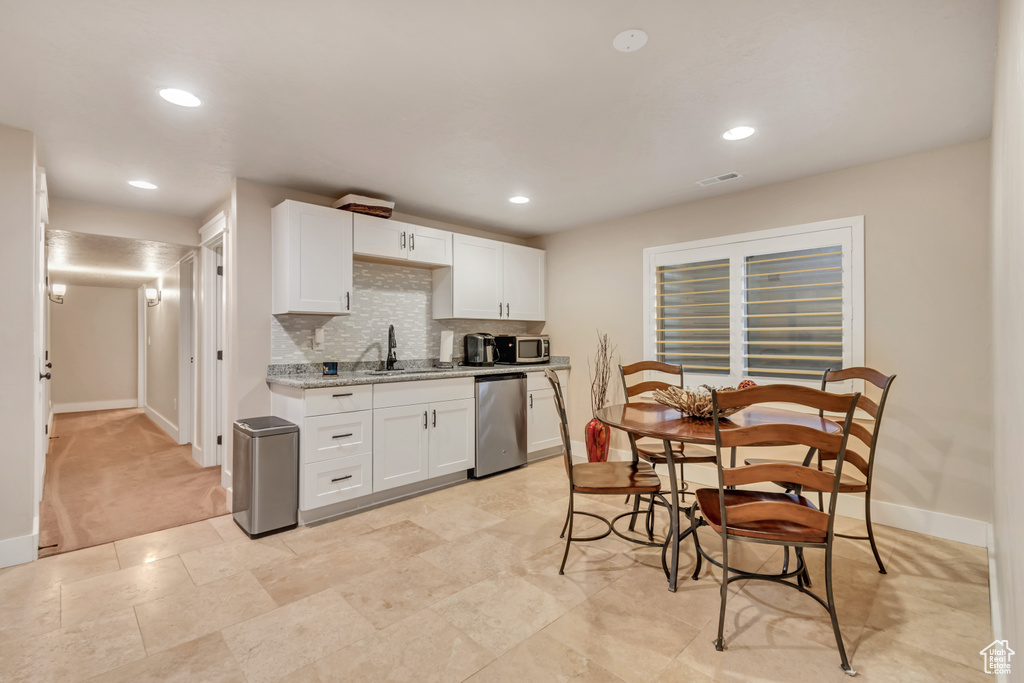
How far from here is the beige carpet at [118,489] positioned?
301cm

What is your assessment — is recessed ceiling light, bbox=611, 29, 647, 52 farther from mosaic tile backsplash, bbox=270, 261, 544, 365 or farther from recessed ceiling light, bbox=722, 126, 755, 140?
mosaic tile backsplash, bbox=270, 261, 544, 365

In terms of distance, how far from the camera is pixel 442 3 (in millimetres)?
1634

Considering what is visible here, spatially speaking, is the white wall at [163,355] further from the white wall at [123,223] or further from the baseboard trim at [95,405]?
the white wall at [123,223]

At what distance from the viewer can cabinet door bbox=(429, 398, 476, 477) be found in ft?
12.3

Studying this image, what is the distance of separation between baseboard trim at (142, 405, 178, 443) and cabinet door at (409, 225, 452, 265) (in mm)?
3879

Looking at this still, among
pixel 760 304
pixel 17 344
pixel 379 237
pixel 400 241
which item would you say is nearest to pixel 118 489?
pixel 17 344

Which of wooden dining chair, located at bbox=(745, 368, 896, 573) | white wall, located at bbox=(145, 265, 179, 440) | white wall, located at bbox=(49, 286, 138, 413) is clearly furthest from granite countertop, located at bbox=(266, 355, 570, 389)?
white wall, located at bbox=(49, 286, 138, 413)

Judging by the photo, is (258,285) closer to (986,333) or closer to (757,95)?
(757,95)

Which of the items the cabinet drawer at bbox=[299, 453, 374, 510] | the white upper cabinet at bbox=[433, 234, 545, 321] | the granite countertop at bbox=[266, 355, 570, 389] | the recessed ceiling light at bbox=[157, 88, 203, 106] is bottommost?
the cabinet drawer at bbox=[299, 453, 374, 510]

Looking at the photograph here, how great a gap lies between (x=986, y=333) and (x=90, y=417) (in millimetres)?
10233

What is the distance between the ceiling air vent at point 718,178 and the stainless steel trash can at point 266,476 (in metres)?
3.32

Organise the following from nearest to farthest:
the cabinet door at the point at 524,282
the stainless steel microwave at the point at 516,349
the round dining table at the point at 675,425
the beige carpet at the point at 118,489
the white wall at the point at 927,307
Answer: the round dining table at the point at 675,425 → the white wall at the point at 927,307 → the beige carpet at the point at 118,489 → the stainless steel microwave at the point at 516,349 → the cabinet door at the point at 524,282

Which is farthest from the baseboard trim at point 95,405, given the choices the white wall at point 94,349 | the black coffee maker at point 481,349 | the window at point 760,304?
the window at point 760,304

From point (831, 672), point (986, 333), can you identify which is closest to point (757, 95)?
point (986, 333)
